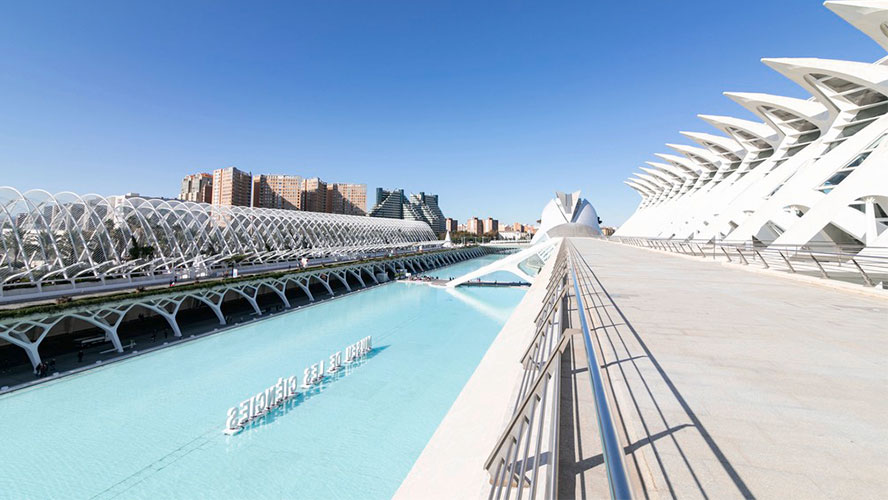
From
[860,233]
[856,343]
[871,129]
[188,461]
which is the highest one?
[871,129]

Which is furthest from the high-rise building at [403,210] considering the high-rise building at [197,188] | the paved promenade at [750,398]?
the paved promenade at [750,398]

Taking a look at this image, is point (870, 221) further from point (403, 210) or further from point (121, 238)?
point (403, 210)

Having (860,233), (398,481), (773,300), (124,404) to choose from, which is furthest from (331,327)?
(860,233)

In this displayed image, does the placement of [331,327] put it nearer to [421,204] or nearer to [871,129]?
[871,129]

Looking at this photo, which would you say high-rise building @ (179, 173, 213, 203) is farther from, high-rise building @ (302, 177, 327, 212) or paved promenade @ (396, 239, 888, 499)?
paved promenade @ (396, 239, 888, 499)

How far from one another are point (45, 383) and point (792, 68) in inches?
1283

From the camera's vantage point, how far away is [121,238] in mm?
18547

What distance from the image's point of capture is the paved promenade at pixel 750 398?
1408mm

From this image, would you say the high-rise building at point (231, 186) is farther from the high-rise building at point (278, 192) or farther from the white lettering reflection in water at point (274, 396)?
the white lettering reflection in water at point (274, 396)

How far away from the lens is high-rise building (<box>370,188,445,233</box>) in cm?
11550

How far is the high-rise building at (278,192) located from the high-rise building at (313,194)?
1.69 m

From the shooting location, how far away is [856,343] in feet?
11.4

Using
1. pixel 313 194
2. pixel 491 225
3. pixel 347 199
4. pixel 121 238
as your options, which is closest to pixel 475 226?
pixel 491 225

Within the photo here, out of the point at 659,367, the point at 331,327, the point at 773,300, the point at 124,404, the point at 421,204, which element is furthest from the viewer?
the point at 421,204
